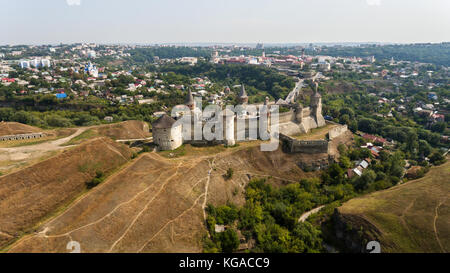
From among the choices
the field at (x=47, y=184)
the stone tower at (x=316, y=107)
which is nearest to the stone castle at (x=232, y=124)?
the stone tower at (x=316, y=107)

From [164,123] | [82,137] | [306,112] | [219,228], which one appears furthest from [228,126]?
[82,137]

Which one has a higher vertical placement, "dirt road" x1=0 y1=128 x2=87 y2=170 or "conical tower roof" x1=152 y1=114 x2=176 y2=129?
"conical tower roof" x1=152 y1=114 x2=176 y2=129

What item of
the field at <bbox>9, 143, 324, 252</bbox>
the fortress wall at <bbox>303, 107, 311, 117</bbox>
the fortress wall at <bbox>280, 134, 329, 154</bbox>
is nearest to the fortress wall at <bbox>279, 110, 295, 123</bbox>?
the fortress wall at <bbox>303, 107, 311, 117</bbox>

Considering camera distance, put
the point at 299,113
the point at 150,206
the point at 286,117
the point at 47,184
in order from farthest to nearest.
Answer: the point at 299,113 → the point at 286,117 → the point at 47,184 → the point at 150,206

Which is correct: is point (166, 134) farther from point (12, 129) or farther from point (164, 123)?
point (12, 129)

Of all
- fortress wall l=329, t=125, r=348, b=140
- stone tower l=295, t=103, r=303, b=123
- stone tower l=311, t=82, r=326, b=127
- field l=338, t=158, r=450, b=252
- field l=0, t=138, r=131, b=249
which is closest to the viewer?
field l=0, t=138, r=131, b=249

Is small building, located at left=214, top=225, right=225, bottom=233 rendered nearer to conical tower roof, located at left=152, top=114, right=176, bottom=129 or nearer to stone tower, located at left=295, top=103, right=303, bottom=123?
conical tower roof, located at left=152, top=114, right=176, bottom=129

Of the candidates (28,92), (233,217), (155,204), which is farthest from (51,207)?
(28,92)

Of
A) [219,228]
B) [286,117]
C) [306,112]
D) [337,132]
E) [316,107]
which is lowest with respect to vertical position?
[219,228]

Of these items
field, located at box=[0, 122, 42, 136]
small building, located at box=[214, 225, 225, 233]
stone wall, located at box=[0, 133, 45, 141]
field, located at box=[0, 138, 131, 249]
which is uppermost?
field, located at box=[0, 122, 42, 136]
